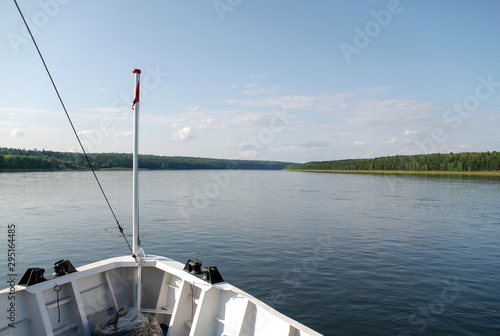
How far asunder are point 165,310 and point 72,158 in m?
136

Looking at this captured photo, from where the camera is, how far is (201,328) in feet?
18.8

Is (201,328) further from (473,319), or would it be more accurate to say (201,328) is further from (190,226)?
(190,226)

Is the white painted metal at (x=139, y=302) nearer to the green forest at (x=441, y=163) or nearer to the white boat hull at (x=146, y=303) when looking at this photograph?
the white boat hull at (x=146, y=303)

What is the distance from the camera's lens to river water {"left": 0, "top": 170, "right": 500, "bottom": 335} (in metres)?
9.30

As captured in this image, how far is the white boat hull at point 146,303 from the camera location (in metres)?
5.12

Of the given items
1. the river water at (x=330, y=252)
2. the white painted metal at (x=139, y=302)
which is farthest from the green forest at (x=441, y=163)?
the white painted metal at (x=139, y=302)

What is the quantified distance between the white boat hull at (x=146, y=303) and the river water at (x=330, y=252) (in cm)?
378

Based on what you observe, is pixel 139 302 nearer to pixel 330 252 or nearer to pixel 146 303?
pixel 146 303

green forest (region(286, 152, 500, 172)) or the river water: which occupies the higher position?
green forest (region(286, 152, 500, 172))

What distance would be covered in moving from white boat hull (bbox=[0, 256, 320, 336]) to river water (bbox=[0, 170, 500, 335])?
3777 millimetres

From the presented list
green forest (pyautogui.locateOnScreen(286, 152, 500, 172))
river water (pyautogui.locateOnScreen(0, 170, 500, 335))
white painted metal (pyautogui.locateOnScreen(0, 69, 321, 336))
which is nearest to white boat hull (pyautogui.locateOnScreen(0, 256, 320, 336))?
white painted metal (pyautogui.locateOnScreen(0, 69, 321, 336))

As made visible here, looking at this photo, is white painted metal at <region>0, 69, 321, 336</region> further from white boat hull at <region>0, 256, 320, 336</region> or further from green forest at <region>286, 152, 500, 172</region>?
green forest at <region>286, 152, 500, 172</region>

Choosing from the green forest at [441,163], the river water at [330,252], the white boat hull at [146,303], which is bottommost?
the river water at [330,252]

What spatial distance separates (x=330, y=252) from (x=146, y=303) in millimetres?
10460
